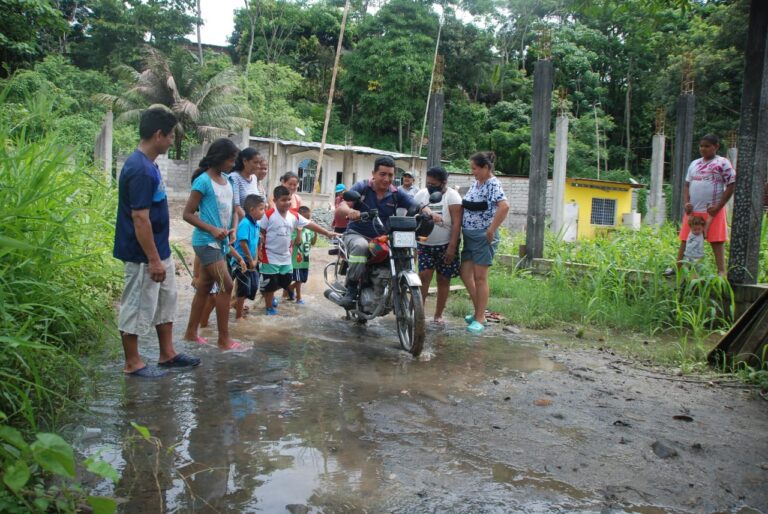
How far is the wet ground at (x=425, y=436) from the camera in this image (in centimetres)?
264

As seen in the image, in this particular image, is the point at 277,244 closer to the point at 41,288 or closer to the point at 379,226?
the point at 379,226

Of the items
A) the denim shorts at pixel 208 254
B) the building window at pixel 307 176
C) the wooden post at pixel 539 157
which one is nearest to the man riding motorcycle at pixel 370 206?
the denim shorts at pixel 208 254

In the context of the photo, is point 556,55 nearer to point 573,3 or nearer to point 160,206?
point 573,3

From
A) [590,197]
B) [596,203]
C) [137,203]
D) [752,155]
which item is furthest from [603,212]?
[137,203]

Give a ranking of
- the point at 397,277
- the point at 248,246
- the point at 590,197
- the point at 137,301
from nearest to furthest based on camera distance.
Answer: the point at 137,301 → the point at 397,277 → the point at 248,246 → the point at 590,197

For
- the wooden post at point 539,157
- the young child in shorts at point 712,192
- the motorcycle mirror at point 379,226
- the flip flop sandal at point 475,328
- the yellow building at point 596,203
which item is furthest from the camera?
the yellow building at point 596,203

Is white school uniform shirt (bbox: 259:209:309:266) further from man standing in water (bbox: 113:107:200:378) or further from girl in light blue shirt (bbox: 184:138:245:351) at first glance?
man standing in water (bbox: 113:107:200:378)

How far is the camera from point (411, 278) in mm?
5328

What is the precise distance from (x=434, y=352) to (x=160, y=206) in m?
2.66

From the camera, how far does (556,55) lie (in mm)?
35375

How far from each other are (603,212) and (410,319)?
75.2 ft

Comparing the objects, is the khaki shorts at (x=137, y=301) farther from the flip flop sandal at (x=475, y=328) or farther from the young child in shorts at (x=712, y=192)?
the young child in shorts at (x=712, y=192)

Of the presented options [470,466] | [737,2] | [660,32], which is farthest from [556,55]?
[470,466]

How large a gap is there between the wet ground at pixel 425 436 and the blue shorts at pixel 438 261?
5.61 feet
